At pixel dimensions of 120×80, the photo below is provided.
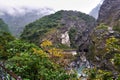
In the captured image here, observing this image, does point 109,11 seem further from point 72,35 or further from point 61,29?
point 61,29

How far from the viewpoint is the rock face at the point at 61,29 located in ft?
329

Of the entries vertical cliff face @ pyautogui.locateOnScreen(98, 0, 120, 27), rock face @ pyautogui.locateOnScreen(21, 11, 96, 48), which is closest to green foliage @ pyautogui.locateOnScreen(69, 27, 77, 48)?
rock face @ pyautogui.locateOnScreen(21, 11, 96, 48)

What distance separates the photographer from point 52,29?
107 m

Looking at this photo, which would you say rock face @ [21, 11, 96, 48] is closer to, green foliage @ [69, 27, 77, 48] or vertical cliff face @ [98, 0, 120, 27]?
green foliage @ [69, 27, 77, 48]

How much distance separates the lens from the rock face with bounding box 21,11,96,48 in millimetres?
100375

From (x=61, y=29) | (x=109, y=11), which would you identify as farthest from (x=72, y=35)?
(x=109, y=11)

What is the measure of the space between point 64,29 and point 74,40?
523 cm

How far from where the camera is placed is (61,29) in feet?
356

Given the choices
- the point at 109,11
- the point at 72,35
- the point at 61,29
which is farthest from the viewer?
the point at 72,35

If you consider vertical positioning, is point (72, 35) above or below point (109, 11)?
below

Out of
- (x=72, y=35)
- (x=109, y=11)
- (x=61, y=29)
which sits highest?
(x=109, y=11)

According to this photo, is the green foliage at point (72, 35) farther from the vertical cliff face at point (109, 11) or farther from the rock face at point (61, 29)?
the vertical cliff face at point (109, 11)

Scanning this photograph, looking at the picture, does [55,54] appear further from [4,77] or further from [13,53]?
[4,77]

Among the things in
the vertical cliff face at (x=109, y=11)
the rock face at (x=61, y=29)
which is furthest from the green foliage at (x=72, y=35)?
the vertical cliff face at (x=109, y=11)
